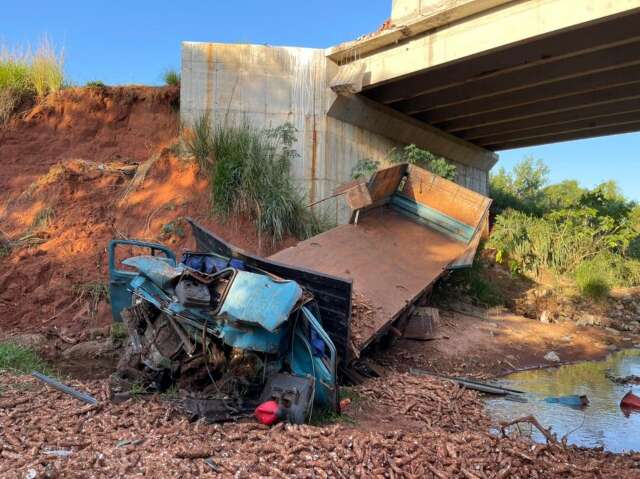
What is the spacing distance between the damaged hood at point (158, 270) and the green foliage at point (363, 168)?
767 centimetres

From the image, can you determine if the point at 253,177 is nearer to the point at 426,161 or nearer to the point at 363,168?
the point at 363,168

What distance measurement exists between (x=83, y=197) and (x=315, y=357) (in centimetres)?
715

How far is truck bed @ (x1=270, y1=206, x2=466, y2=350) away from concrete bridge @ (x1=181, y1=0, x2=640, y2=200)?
3.57m

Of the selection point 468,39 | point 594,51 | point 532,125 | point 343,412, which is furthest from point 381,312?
point 532,125

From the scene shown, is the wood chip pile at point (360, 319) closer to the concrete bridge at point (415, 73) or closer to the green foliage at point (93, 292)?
the green foliage at point (93, 292)

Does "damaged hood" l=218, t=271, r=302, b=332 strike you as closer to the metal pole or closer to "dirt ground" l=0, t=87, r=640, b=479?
"dirt ground" l=0, t=87, r=640, b=479

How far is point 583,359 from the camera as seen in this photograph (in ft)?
25.9

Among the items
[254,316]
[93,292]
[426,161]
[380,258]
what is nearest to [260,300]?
[254,316]

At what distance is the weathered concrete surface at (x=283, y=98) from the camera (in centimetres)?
1040

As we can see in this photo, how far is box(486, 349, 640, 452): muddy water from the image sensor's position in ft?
14.6

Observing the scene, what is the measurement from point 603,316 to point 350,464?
1033 centimetres

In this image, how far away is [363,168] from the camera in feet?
38.3

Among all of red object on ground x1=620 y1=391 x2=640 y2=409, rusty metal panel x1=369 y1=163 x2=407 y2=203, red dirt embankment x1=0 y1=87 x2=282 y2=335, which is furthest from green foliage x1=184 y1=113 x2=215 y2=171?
red object on ground x1=620 y1=391 x2=640 y2=409

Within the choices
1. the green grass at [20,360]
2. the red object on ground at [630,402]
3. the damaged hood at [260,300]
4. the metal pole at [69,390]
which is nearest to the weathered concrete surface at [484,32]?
the red object on ground at [630,402]
